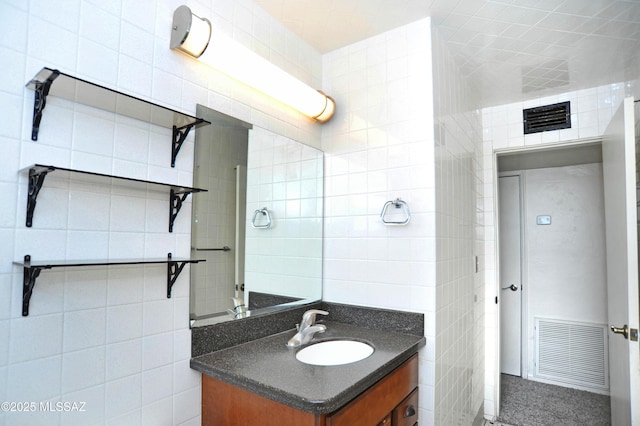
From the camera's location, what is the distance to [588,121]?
2.44 meters

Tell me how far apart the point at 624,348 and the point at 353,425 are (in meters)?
1.52

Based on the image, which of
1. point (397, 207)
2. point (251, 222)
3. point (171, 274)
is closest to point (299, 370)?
point (171, 274)

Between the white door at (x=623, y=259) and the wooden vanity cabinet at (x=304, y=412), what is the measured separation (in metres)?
1.07

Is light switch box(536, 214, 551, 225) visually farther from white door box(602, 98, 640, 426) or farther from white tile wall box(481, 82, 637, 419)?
white door box(602, 98, 640, 426)

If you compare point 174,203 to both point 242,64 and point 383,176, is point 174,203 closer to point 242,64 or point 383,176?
point 242,64

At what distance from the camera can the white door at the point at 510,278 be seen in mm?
3557

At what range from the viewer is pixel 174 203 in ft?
4.11

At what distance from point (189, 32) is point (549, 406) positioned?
11.8ft

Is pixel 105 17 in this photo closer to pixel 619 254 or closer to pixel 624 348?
pixel 619 254

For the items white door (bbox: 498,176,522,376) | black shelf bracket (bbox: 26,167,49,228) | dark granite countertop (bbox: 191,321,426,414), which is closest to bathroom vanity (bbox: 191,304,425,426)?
dark granite countertop (bbox: 191,321,426,414)

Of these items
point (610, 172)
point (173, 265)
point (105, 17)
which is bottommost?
point (173, 265)

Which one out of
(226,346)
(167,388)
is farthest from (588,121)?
(167,388)

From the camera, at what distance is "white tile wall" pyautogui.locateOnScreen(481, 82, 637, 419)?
2445 millimetres

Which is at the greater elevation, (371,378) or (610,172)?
(610,172)
